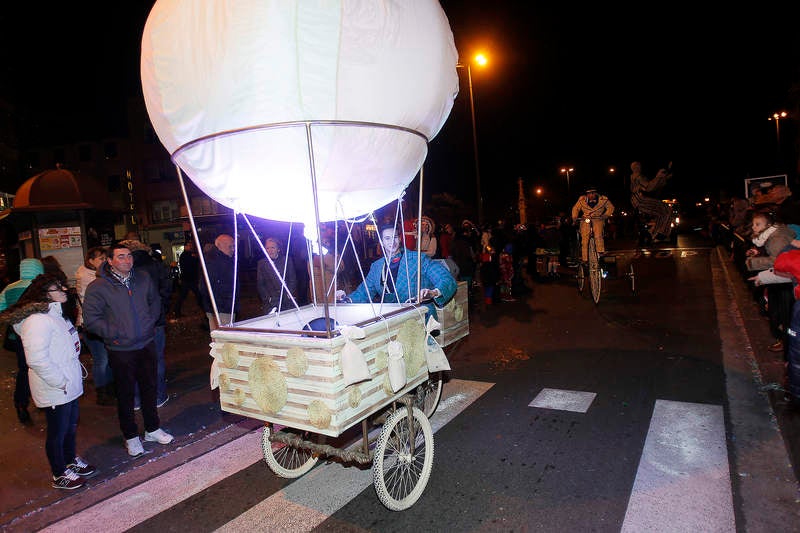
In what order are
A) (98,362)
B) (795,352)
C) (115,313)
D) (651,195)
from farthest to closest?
(651,195) → (98,362) → (115,313) → (795,352)

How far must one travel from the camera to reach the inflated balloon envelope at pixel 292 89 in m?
2.64

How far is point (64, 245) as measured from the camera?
1019 cm

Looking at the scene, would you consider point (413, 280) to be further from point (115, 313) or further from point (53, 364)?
point (53, 364)

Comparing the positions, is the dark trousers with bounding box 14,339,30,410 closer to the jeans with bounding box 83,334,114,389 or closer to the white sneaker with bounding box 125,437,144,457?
the jeans with bounding box 83,334,114,389

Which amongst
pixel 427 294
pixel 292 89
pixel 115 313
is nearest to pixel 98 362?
pixel 115 313

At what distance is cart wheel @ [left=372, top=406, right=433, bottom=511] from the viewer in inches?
133

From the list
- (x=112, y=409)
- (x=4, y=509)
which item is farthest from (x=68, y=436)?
(x=112, y=409)

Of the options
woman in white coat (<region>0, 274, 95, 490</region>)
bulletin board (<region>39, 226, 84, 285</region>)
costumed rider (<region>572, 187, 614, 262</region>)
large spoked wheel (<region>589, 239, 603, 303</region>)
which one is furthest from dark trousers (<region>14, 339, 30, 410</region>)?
costumed rider (<region>572, 187, 614, 262</region>)

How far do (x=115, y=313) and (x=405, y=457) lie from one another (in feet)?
10.1

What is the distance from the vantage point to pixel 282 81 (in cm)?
268

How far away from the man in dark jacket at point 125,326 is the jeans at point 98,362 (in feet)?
6.48

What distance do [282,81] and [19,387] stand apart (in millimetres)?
5450

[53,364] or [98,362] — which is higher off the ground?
[53,364]

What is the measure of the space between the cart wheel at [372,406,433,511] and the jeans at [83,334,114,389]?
4575 millimetres
